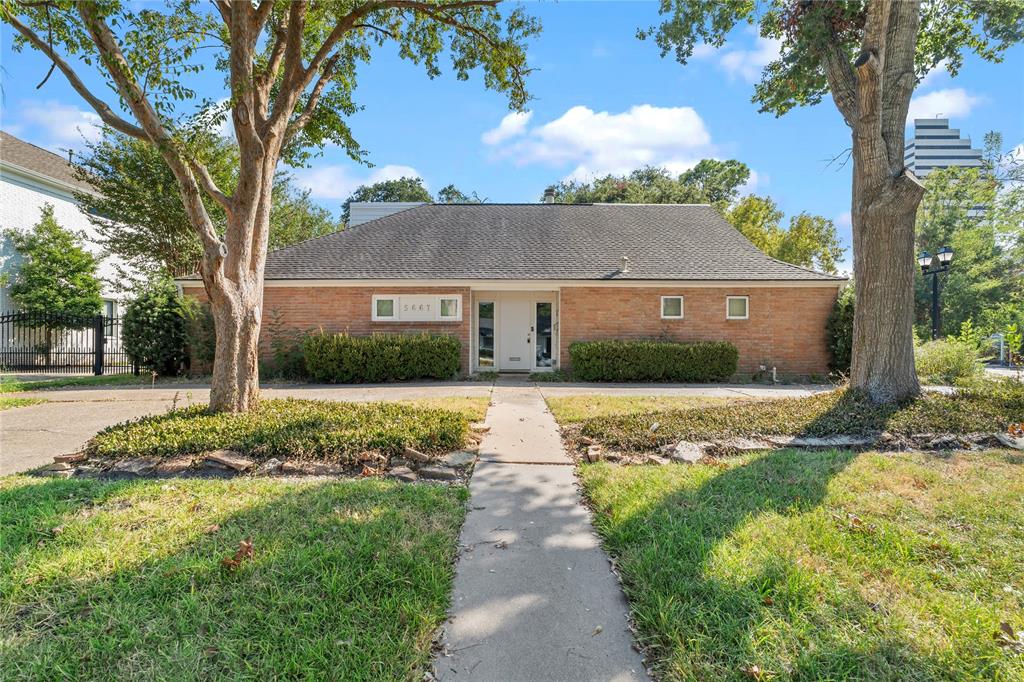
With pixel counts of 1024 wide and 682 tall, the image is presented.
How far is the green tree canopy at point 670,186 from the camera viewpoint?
3303 centimetres

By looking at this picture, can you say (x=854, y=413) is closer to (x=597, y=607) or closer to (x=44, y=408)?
(x=597, y=607)

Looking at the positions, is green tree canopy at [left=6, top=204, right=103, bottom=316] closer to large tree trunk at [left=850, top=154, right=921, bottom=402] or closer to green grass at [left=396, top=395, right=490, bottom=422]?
green grass at [left=396, top=395, right=490, bottom=422]

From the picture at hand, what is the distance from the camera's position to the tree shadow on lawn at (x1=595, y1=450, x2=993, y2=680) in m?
2.00

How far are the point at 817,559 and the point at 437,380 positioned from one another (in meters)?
10.2

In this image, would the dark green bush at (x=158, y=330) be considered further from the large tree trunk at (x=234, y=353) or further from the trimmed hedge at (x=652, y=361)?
the trimmed hedge at (x=652, y=361)

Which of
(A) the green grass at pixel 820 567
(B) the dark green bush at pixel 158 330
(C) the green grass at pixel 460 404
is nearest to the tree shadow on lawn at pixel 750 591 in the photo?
(A) the green grass at pixel 820 567

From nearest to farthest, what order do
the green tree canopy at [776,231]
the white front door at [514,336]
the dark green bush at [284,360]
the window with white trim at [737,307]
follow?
the dark green bush at [284,360]
the window with white trim at [737,307]
the white front door at [514,336]
the green tree canopy at [776,231]

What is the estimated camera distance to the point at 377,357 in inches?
468

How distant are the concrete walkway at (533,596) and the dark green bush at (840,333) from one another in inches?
486

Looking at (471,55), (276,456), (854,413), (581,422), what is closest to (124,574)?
(276,456)

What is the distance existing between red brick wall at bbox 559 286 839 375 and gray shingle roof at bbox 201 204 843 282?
20.8 inches

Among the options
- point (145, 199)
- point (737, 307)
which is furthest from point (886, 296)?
point (145, 199)

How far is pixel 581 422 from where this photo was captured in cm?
682

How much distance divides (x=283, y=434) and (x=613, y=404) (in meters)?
5.68
